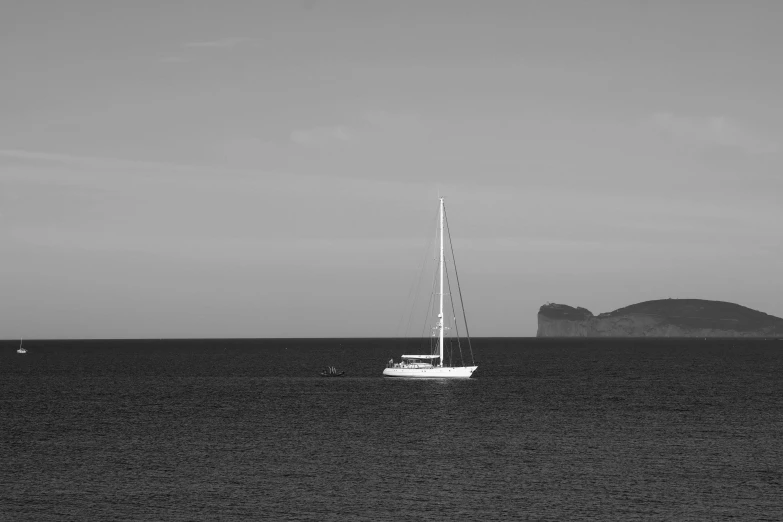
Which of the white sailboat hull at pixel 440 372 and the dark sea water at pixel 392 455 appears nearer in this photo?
the dark sea water at pixel 392 455

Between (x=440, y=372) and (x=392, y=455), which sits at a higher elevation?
(x=440, y=372)

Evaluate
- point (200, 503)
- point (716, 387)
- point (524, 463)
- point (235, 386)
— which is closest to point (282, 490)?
point (200, 503)

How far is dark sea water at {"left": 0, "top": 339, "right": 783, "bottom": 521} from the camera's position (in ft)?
165

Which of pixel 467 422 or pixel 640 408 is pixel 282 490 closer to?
pixel 467 422

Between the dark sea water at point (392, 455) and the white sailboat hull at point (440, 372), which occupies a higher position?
the white sailboat hull at point (440, 372)

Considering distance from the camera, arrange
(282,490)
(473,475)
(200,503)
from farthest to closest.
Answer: (473,475) < (282,490) < (200,503)

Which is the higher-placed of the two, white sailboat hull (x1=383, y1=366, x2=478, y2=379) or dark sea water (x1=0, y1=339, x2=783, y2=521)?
white sailboat hull (x1=383, y1=366, x2=478, y2=379)

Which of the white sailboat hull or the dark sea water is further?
the white sailboat hull

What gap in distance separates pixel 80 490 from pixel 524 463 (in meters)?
28.2

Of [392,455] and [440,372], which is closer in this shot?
[392,455]

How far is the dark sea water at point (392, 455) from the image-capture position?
50188 millimetres

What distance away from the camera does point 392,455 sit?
6694cm

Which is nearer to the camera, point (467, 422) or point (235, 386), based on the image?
point (467, 422)

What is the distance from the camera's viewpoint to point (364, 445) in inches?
2830
